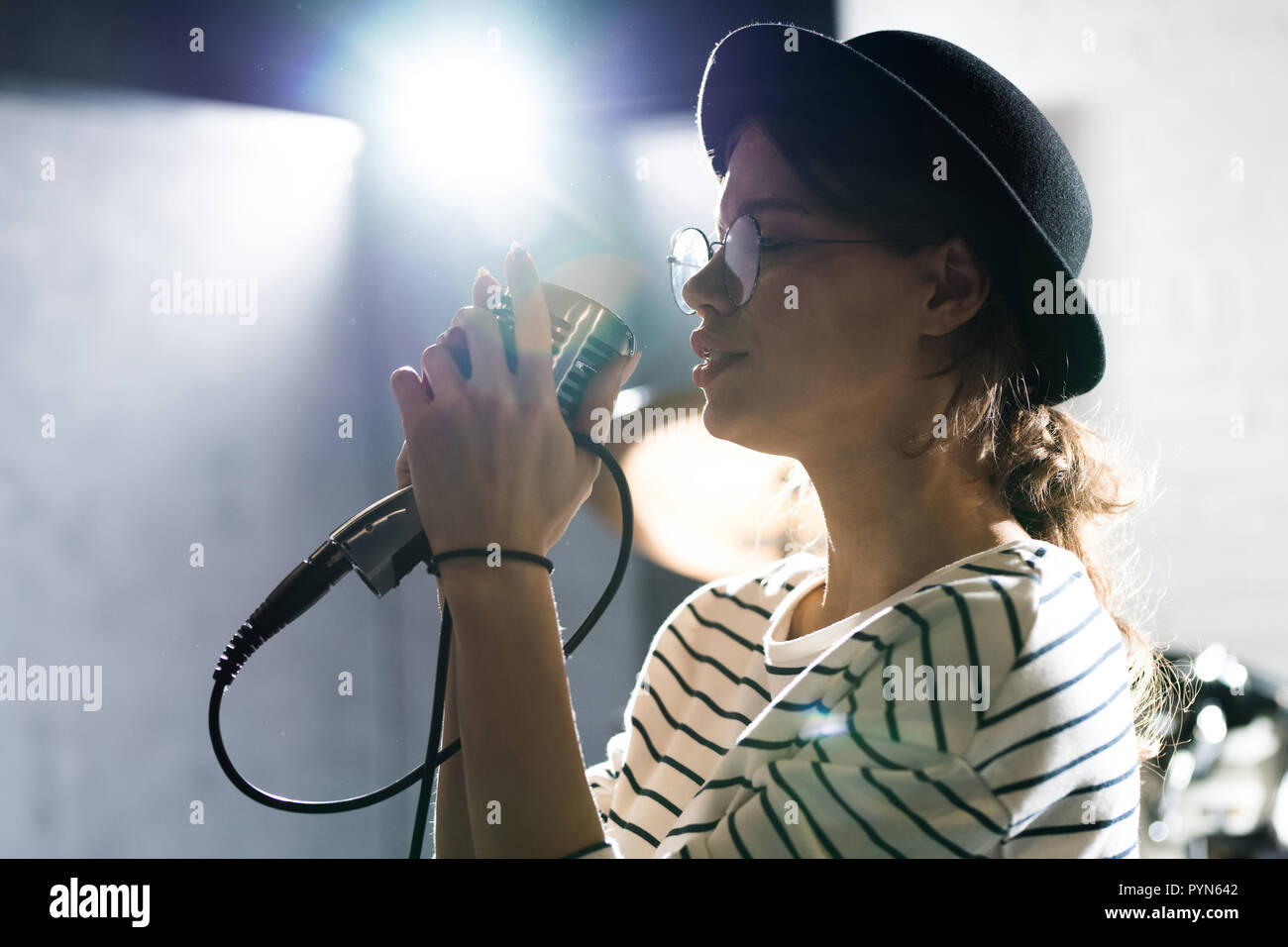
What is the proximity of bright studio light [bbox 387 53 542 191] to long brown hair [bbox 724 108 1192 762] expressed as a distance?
80 centimetres

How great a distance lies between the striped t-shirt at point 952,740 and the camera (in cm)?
52

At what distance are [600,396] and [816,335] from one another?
184 millimetres

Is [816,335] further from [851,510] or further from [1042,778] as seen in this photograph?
[1042,778]

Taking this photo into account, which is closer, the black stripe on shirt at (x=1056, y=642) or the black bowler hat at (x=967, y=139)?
the black stripe on shirt at (x=1056, y=642)

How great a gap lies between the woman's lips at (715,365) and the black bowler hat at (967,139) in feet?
0.61

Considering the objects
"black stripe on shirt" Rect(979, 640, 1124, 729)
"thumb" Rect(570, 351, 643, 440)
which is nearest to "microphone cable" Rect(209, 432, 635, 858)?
"thumb" Rect(570, 351, 643, 440)

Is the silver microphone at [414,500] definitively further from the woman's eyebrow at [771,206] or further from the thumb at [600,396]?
the woman's eyebrow at [771,206]

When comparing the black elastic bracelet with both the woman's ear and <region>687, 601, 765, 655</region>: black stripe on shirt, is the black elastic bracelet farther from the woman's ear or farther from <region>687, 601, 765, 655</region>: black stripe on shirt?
the woman's ear

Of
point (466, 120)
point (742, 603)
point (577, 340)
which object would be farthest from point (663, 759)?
point (466, 120)

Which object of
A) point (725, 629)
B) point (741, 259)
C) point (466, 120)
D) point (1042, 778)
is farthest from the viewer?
point (466, 120)

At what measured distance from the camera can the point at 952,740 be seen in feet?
1.75

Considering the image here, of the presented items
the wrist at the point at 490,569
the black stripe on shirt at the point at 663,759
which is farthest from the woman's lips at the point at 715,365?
→ the black stripe on shirt at the point at 663,759
